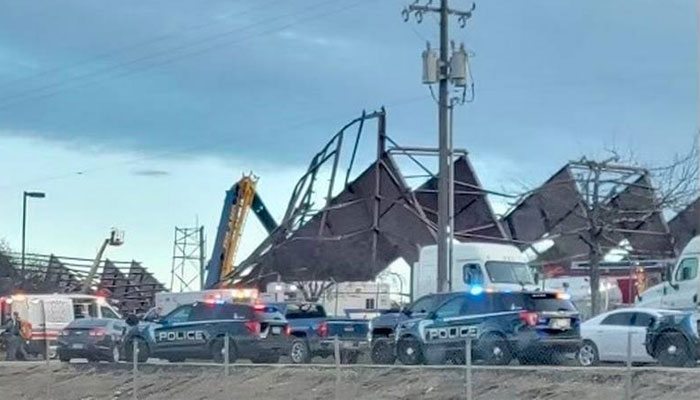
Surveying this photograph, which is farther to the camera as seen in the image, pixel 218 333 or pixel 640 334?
pixel 218 333

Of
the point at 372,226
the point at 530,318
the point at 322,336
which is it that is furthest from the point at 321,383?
the point at 372,226

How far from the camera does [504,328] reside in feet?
86.4

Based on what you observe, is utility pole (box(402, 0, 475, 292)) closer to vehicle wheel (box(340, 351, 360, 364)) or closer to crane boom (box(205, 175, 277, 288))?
vehicle wheel (box(340, 351, 360, 364))

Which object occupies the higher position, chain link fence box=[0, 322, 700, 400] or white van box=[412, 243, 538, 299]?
white van box=[412, 243, 538, 299]

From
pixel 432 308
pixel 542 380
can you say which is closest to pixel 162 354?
pixel 432 308

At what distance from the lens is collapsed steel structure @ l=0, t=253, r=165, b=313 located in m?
67.8

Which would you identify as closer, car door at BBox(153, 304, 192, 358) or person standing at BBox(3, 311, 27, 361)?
car door at BBox(153, 304, 192, 358)

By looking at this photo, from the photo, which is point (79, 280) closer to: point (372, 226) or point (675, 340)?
point (372, 226)

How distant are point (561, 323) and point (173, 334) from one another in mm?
10302

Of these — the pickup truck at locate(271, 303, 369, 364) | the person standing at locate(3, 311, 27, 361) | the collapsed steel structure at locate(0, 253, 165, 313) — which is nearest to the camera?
the pickup truck at locate(271, 303, 369, 364)

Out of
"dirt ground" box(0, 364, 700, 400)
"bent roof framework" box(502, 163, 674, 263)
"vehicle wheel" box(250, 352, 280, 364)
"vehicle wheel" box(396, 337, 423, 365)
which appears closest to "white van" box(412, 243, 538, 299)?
"vehicle wheel" box(250, 352, 280, 364)

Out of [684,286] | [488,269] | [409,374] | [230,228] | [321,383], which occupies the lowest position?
[321,383]

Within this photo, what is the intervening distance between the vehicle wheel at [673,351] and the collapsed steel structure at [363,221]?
2959 centimetres

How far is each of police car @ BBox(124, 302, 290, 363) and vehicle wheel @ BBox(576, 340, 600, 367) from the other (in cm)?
739
